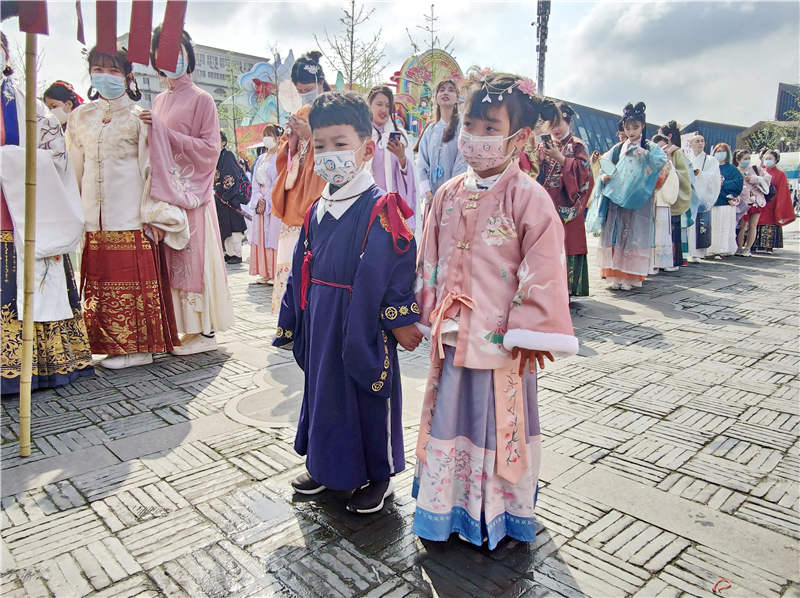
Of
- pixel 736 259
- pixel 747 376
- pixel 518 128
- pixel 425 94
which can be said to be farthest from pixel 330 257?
pixel 425 94

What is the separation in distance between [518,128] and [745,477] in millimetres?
1995

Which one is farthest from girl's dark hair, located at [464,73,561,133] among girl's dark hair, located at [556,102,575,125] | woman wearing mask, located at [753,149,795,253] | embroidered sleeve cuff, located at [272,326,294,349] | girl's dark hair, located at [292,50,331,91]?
woman wearing mask, located at [753,149,795,253]

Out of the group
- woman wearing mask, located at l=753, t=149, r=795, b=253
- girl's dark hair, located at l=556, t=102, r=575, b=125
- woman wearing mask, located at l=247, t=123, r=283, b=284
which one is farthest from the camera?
woman wearing mask, located at l=753, t=149, r=795, b=253

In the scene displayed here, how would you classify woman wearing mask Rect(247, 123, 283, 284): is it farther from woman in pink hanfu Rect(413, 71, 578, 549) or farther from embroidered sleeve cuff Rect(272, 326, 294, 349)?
woman in pink hanfu Rect(413, 71, 578, 549)

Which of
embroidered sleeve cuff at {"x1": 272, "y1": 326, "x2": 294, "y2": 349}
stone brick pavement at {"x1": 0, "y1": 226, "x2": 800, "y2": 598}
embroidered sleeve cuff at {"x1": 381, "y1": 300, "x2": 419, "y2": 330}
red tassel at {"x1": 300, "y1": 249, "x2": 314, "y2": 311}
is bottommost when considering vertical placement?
stone brick pavement at {"x1": 0, "y1": 226, "x2": 800, "y2": 598}

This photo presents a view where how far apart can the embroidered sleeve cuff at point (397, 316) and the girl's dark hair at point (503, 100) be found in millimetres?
764

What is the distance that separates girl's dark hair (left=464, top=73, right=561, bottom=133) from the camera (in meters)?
2.12

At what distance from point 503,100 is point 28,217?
6.99ft

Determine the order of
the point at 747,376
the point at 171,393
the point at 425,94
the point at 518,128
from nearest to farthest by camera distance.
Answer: the point at 518,128 → the point at 171,393 → the point at 747,376 → the point at 425,94

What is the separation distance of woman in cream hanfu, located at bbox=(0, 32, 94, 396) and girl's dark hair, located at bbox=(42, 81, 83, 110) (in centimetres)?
97

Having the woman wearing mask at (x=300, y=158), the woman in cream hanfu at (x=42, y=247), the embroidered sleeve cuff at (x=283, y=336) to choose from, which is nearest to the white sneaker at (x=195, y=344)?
the woman in cream hanfu at (x=42, y=247)

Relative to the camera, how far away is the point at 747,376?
4.23 meters

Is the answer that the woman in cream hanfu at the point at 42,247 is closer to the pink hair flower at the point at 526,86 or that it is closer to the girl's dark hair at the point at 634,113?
the pink hair flower at the point at 526,86

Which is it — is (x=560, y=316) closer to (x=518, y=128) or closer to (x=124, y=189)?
(x=518, y=128)
